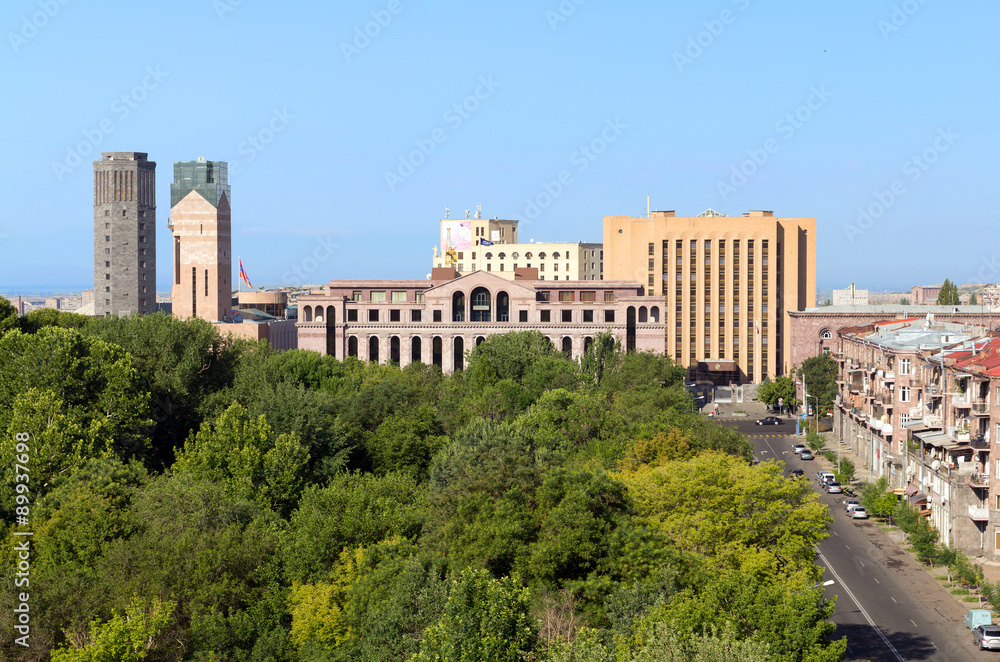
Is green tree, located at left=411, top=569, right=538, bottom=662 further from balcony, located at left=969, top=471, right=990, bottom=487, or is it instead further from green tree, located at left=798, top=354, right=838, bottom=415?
green tree, located at left=798, top=354, right=838, bottom=415

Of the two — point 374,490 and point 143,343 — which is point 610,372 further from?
point 374,490

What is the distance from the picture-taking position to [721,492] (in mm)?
60125

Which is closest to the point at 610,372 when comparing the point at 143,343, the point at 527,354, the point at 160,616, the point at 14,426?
the point at 527,354

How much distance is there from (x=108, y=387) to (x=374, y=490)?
84.1ft

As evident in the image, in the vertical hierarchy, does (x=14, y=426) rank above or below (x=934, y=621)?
above

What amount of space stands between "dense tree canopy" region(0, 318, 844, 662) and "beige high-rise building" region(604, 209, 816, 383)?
336 feet

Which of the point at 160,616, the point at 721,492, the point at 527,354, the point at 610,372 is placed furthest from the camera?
the point at 527,354

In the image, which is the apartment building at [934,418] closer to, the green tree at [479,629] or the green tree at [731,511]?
the green tree at [731,511]

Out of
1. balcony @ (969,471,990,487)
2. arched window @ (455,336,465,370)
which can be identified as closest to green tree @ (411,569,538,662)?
balcony @ (969,471,990,487)

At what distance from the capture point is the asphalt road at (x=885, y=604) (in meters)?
61.6

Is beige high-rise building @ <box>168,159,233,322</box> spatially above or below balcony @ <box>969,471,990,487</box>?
above

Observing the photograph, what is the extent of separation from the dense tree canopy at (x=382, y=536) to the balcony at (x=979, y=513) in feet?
49.4

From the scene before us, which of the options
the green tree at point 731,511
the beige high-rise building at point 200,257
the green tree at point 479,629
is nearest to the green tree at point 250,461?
the green tree at point 731,511

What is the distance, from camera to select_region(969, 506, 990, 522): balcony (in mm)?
77875
